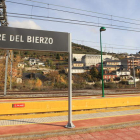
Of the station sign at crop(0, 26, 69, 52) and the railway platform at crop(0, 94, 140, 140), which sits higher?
the station sign at crop(0, 26, 69, 52)

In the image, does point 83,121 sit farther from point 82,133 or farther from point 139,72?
point 139,72

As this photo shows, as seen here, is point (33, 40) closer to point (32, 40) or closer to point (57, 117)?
point (32, 40)

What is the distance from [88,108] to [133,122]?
3302 mm

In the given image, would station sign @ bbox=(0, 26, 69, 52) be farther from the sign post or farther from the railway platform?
the railway platform

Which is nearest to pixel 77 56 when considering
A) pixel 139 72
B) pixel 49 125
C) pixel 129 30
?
pixel 139 72

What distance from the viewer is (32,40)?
619cm

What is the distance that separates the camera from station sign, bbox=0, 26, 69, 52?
5910mm

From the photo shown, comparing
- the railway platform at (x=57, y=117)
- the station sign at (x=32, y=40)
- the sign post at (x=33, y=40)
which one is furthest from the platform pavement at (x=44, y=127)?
the station sign at (x=32, y=40)

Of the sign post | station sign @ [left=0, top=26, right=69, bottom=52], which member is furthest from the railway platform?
station sign @ [left=0, top=26, right=69, bottom=52]

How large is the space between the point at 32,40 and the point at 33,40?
44 mm

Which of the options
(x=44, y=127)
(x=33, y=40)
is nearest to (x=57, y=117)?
(x=44, y=127)

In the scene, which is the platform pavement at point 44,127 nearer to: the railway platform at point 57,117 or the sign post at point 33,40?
the railway platform at point 57,117

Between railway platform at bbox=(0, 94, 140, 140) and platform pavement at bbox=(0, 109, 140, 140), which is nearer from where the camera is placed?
platform pavement at bbox=(0, 109, 140, 140)

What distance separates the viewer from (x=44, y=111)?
29.0ft
